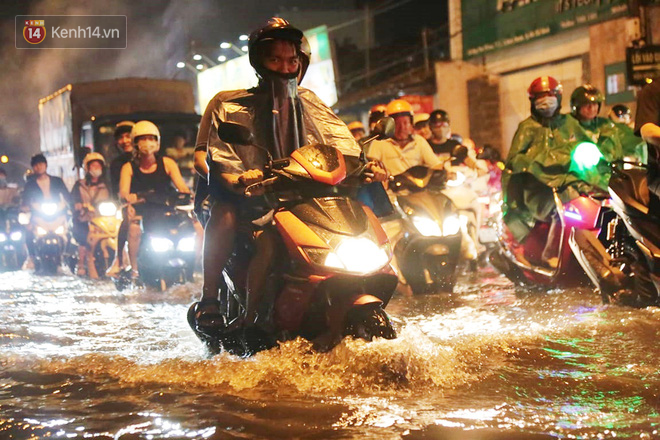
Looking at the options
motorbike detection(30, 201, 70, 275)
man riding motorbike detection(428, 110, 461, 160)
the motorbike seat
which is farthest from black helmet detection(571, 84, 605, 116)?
motorbike detection(30, 201, 70, 275)

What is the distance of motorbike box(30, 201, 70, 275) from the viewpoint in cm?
1583

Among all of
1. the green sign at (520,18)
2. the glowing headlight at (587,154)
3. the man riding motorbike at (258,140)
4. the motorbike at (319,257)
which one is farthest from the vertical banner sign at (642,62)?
the motorbike at (319,257)

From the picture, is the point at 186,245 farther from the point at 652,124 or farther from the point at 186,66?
the point at 186,66

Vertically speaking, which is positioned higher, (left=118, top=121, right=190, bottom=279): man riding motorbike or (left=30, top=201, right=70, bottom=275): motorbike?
(left=118, top=121, right=190, bottom=279): man riding motorbike

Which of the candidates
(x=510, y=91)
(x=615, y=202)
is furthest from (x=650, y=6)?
(x=615, y=202)

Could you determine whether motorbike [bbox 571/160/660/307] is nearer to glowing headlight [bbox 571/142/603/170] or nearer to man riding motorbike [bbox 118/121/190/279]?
glowing headlight [bbox 571/142/603/170]

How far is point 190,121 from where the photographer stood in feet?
55.9

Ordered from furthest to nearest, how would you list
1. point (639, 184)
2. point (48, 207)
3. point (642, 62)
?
1. point (48, 207)
2. point (642, 62)
3. point (639, 184)

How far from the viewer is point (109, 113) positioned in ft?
61.6

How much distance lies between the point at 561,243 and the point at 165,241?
4276mm

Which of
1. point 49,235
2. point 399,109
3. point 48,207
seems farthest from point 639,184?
point 48,207

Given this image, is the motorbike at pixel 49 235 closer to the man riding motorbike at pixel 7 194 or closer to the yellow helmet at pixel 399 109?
the man riding motorbike at pixel 7 194

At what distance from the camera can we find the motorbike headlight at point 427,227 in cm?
911

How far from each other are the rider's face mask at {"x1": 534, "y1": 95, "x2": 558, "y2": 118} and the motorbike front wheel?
14.4 feet
